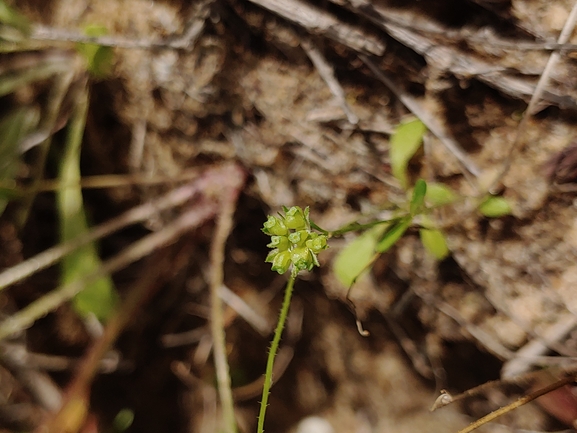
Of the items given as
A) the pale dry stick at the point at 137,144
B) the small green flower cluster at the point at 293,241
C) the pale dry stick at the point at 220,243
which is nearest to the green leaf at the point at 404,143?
the small green flower cluster at the point at 293,241

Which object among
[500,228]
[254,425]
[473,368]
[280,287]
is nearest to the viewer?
[500,228]

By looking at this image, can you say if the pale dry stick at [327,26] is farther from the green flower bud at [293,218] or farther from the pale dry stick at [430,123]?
the green flower bud at [293,218]

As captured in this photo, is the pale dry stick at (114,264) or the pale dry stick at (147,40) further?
the pale dry stick at (114,264)

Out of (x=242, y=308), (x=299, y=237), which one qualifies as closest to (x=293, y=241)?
(x=299, y=237)

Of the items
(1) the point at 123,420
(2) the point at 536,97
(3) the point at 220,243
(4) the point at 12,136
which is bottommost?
(1) the point at 123,420

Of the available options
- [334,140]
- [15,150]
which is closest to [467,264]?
[334,140]

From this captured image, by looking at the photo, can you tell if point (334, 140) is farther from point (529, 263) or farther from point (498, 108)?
point (529, 263)

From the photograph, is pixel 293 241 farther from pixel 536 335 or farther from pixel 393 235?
pixel 536 335

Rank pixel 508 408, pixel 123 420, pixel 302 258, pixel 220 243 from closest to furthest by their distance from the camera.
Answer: pixel 302 258 → pixel 508 408 → pixel 220 243 → pixel 123 420
